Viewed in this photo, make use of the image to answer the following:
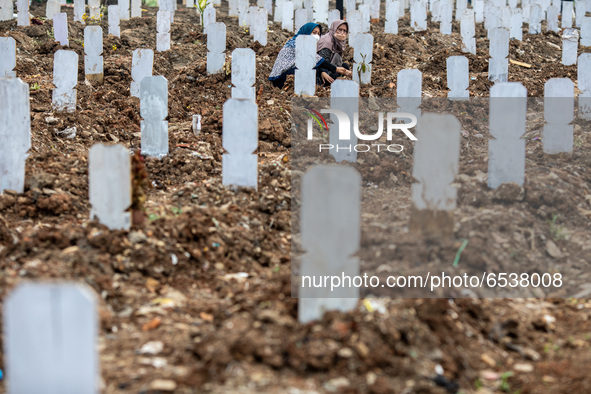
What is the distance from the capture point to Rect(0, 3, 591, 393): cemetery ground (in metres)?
3.10

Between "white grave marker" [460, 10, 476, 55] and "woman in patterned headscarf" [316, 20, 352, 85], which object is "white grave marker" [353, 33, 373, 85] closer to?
"woman in patterned headscarf" [316, 20, 352, 85]

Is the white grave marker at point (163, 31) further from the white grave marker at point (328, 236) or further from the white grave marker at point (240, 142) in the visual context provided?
the white grave marker at point (328, 236)

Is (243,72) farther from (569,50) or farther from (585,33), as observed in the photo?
(585,33)

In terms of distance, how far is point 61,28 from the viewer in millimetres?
11656

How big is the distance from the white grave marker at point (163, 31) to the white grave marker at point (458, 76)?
17.4 feet

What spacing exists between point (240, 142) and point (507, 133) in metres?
2.06

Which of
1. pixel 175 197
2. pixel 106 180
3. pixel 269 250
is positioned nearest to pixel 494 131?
pixel 269 250

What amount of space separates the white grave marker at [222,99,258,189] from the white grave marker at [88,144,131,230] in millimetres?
1292

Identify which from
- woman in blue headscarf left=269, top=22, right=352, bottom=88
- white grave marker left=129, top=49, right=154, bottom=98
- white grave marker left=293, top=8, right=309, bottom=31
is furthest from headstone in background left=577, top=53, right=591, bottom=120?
white grave marker left=293, top=8, right=309, bottom=31

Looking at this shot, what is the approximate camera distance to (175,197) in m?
5.68

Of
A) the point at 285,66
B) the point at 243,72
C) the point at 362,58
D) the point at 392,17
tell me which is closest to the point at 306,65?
the point at 285,66

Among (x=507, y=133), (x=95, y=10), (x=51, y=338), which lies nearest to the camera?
(x=51, y=338)

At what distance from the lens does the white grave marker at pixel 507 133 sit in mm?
5582

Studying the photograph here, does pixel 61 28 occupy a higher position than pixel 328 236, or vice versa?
pixel 61 28
